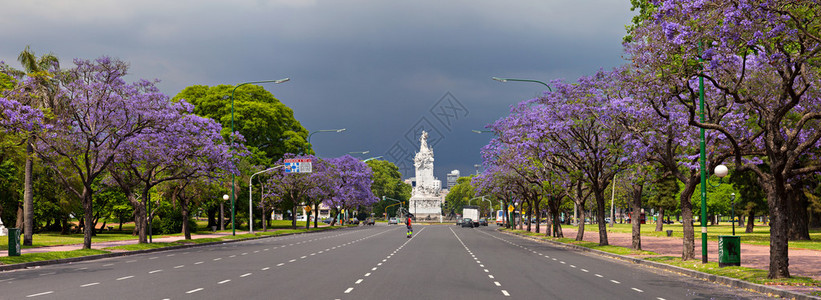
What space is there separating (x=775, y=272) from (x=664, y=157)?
749 centimetres

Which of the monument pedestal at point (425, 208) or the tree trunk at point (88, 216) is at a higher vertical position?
the tree trunk at point (88, 216)

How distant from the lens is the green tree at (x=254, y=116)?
66312mm

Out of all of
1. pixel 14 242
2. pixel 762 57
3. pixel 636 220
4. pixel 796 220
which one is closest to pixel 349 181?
pixel 796 220

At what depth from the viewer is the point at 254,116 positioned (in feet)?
220

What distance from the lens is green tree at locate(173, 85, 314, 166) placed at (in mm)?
66312

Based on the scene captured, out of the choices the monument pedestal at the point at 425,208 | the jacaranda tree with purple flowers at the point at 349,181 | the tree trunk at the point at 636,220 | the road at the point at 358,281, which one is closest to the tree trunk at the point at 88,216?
the road at the point at 358,281

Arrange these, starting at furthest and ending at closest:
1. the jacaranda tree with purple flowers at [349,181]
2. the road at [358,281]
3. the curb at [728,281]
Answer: the jacaranda tree with purple flowers at [349,181] < the road at [358,281] < the curb at [728,281]

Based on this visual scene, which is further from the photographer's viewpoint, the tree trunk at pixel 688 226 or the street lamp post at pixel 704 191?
the tree trunk at pixel 688 226

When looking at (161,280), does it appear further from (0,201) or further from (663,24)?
(0,201)

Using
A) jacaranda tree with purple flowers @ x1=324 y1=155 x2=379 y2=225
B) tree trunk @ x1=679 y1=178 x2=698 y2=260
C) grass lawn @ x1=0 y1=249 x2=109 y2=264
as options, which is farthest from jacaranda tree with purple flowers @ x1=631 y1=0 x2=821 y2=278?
jacaranda tree with purple flowers @ x1=324 y1=155 x2=379 y2=225

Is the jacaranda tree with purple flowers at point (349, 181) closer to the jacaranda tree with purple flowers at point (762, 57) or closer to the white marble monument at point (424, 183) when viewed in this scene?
the white marble monument at point (424, 183)

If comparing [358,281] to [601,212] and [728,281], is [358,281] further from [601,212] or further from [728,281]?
[601,212]

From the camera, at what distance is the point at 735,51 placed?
16.2 m

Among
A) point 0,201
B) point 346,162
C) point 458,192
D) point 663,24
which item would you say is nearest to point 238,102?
point 346,162
